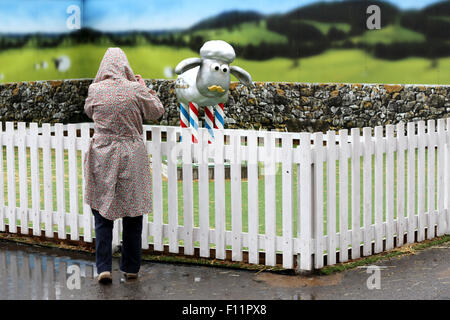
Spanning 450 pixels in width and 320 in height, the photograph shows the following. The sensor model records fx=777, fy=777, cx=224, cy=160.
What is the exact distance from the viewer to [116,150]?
6.44 meters

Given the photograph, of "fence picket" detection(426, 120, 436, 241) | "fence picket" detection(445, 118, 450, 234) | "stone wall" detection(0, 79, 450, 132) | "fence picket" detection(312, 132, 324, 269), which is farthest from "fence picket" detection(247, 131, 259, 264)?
"stone wall" detection(0, 79, 450, 132)

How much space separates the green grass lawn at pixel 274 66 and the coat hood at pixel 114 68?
9.52 metres

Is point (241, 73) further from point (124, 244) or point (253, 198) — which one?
point (124, 244)

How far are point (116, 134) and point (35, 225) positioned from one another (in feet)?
7.44

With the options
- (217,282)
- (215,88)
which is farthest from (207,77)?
(217,282)

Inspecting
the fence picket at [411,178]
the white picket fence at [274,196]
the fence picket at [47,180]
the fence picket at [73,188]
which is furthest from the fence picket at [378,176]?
the fence picket at [47,180]

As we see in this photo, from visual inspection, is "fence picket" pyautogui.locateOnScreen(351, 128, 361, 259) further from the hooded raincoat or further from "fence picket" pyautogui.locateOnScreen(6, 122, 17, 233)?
"fence picket" pyautogui.locateOnScreen(6, 122, 17, 233)

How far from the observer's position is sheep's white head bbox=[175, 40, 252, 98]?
37.6 ft

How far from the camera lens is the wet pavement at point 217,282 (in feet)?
20.1

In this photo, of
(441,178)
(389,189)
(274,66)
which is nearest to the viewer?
(389,189)

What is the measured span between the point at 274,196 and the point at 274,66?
985cm

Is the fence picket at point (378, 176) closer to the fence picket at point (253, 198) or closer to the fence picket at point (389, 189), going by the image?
the fence picket at point (389, 189)

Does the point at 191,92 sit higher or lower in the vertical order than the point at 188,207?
higher

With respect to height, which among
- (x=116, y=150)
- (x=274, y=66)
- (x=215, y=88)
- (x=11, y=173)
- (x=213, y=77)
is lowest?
(x=11, y=173)
